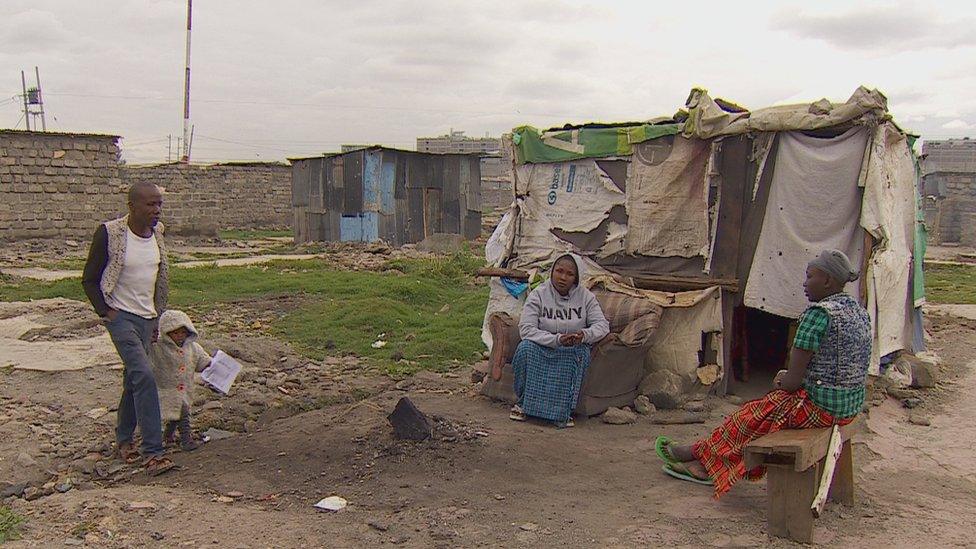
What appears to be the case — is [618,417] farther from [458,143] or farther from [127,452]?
[458,143]

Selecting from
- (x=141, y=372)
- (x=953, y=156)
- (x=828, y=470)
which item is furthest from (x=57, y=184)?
(x=953, y=156)

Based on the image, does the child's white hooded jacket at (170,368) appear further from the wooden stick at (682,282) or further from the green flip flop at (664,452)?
the wooden stick at (682,282)

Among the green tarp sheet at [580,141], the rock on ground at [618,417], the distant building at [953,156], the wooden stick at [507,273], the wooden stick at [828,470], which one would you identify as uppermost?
the distant building at [953,156]

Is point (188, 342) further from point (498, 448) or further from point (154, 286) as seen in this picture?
point (498, 448)

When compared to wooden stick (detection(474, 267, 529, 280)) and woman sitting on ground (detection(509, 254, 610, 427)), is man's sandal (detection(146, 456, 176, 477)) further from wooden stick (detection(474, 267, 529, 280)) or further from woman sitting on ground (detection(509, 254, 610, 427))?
wooden stick (detection(474, 267, 529, 280))

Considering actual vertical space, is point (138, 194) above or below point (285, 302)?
above

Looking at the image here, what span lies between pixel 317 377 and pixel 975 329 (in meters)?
8.18

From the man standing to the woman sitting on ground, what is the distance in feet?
8.06

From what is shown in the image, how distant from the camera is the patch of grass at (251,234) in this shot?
79.7ft

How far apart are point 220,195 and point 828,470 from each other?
24984mm

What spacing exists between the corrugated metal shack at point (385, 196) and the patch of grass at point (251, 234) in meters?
2.39

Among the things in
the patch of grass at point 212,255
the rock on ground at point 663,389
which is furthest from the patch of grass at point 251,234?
the rock on ground at point 663,389

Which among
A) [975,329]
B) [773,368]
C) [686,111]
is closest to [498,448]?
[686,111]

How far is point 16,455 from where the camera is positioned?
15.7ft
